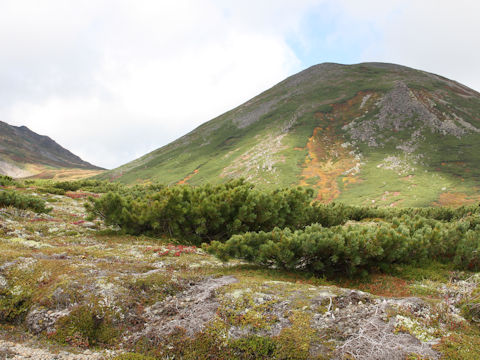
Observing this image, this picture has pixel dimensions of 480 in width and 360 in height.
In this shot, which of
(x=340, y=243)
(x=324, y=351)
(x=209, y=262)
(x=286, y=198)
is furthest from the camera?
(x=286, y=198)

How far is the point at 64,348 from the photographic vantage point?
4340mm

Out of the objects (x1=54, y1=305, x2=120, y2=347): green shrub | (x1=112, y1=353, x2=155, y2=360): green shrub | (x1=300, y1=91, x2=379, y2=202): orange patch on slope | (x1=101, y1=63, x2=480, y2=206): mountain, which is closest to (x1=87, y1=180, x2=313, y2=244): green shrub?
(x1=54, y1=305, x2=120, y2=347): green shrub

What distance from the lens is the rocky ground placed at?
407 cm

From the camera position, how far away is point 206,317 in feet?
16.1

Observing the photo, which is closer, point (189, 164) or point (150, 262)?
point (150, 262)

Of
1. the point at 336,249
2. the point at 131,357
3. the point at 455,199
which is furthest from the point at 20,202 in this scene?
the point at 455,199

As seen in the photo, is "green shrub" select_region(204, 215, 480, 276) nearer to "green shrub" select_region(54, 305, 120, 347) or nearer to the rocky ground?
the rocky ground

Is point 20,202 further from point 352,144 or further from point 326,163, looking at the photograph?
point 352,144

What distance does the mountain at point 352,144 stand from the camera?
6303 cm

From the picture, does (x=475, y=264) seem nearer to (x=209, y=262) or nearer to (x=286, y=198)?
(x=286, y=198)

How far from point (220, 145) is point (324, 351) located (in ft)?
387

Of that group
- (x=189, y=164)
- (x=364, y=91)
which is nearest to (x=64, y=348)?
(x=189, y=164)

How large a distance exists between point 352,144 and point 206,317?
295 ft

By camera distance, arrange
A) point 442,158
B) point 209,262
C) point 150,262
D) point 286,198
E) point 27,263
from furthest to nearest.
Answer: point 442,158
point 286,198
point 209,262
point 150,262
point 27,263
